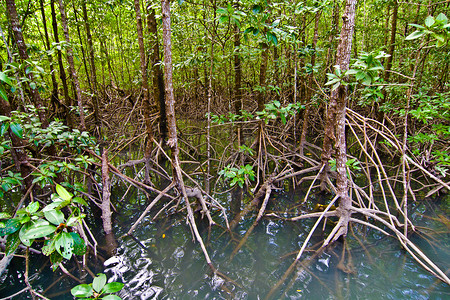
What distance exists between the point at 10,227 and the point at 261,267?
2304 mm

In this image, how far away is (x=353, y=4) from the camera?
2.20 metres

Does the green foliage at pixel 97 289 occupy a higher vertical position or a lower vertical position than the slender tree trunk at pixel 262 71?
lower

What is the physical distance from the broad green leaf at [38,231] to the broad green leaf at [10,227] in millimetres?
89

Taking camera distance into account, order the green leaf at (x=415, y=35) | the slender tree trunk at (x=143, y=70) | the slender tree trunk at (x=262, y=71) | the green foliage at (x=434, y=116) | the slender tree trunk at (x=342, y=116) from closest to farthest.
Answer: the green leaf at (x=415, y=35)
the slender tree trunk at (x=342, y=116)
the green foliage at (x=434, y=116)
the slender tree trunk at (x=143, y=70)
the slender tree trunk at (x=262, y=71)

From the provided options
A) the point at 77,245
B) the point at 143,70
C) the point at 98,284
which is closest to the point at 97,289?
the point at 98,284

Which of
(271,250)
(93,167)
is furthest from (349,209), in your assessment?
(93,167)

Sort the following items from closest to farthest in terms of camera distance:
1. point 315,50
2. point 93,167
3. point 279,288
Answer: point 279,288 → point 315,50 → point 93,167

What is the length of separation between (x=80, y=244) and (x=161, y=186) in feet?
12.1

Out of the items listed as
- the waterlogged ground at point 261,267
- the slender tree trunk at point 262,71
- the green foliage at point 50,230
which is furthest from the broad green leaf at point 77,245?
the slender tree trunk at point 262,71

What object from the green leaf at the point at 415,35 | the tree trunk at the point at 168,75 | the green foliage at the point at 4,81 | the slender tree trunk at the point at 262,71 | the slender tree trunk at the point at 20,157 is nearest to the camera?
the green foliage at the point at 4,81

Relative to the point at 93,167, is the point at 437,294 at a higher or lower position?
lower

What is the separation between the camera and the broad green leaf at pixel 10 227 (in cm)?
108

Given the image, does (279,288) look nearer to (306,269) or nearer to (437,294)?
(306,269)

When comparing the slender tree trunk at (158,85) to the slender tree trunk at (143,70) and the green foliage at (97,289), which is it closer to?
the slender tree trunk at (143,70)
